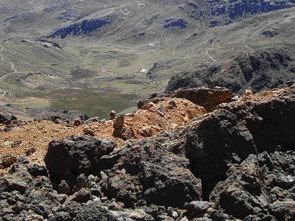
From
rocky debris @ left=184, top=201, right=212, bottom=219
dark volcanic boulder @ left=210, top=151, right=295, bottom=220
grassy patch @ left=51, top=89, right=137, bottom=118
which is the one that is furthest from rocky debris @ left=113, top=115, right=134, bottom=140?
grassy patch @ left=51, top=89, right=137, bottom=118

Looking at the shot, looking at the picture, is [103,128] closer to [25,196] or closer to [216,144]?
[216,144]

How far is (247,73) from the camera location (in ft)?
565

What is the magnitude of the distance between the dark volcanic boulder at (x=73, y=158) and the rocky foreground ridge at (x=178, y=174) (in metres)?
0.03

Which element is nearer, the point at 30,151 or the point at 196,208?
the point at 196,208

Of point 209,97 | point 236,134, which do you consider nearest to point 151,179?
point 236,134

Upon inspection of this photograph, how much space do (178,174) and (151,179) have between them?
0.65m

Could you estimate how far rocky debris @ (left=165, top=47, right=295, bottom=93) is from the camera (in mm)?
164500

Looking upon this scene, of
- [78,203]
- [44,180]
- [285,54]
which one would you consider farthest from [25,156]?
[285,54]

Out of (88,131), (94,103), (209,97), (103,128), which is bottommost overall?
(94,103)

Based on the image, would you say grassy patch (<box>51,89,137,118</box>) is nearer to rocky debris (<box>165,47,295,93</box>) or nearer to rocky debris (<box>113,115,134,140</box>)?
rocky debris (<box>165,47,295,93</box>)

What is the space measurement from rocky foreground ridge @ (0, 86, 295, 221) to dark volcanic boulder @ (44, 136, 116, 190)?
0.03m

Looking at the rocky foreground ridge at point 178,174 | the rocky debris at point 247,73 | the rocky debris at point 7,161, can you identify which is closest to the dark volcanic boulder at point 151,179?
the rocky foreground ridge at point 178,174

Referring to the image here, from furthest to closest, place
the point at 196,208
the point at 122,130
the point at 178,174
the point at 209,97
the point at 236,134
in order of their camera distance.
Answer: the point at 209,97
the point at 122,130
the point at 236,134
the point at 178,174
the point at 196,208

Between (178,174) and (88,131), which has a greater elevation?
(178,174)
